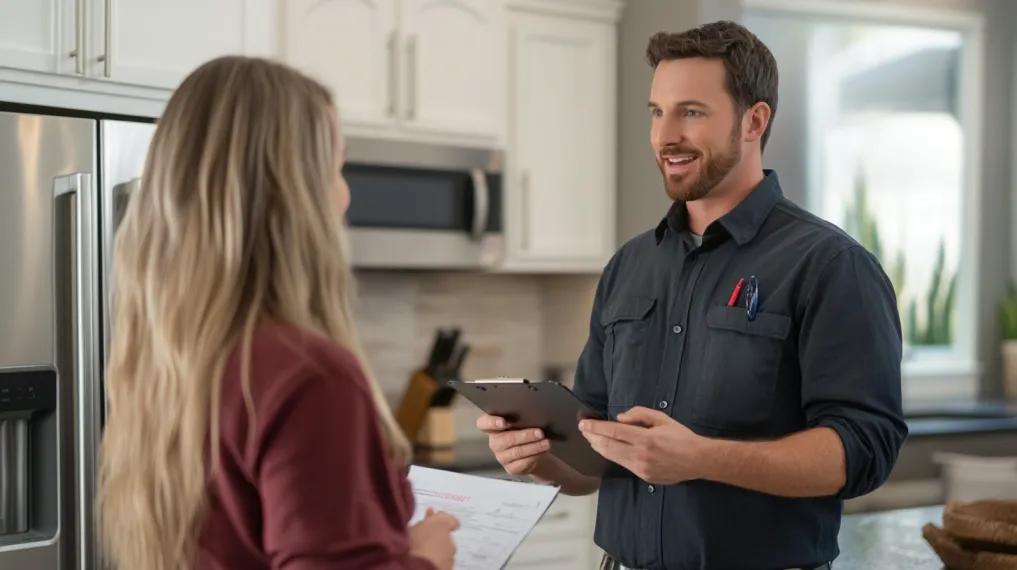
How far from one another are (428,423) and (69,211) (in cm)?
162

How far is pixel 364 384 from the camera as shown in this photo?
1.04 m

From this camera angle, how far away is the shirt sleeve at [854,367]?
65.7 inches

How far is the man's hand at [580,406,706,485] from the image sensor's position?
1611 mm

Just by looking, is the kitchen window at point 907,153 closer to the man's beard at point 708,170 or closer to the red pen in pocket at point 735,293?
the man's beard at point 708,170

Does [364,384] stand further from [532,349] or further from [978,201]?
[978,201]

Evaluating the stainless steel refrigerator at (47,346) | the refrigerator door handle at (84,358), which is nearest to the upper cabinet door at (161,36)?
the stainless steel refrigerator at (47,346)

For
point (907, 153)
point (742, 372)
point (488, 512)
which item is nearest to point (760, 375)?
point (742, 372)

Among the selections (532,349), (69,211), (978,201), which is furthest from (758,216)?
(978,201)

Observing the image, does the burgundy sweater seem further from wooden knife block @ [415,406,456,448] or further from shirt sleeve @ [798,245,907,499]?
wooden knife block @ [415,406,456,448]

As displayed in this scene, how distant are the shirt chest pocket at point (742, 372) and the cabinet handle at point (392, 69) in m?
2.06

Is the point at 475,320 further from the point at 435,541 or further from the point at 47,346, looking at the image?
the point at 435,541

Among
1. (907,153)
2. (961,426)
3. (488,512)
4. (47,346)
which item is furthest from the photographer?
(907,153)

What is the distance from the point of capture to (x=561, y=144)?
4.00 m

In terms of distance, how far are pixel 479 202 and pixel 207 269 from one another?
2655mm
